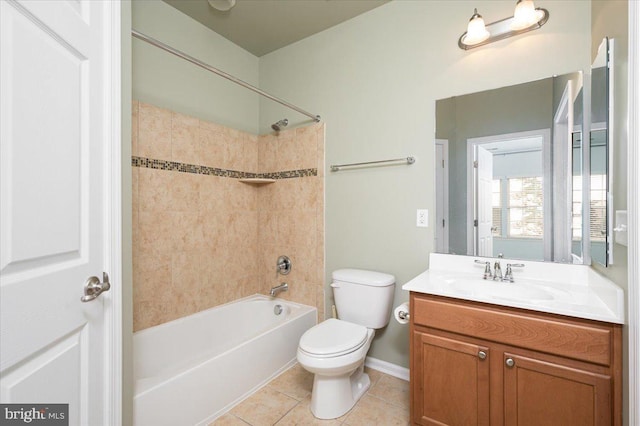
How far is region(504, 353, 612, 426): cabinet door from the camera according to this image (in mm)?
1049

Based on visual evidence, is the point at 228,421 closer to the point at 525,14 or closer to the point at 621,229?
the point at 621,229

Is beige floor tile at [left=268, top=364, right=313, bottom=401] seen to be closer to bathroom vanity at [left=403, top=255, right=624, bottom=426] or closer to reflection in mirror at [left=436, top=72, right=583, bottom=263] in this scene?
bathroom vanity at [left=403, top=255, right=624, bottom=426]

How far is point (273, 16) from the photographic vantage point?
7.22 feet

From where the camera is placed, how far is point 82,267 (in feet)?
3.02

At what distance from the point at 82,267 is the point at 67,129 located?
429 millimetres

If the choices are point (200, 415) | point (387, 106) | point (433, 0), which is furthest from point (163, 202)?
point (433, 0)

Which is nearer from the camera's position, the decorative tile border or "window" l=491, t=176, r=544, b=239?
"window" l=491, t=176, r=544, b=239

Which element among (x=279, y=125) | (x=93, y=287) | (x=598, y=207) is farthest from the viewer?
(x=279, y=125)

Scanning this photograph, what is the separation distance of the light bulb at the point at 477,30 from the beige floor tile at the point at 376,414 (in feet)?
7.24

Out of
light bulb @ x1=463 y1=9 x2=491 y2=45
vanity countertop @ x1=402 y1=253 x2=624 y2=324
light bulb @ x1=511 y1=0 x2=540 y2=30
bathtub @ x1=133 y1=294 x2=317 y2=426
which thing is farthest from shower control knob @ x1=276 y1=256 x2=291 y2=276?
light bulb @ x1=511 y1=0 x2=540 y2=30

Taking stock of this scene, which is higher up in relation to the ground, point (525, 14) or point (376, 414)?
point (525, 14)

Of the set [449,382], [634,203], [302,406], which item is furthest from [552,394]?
[302,406]

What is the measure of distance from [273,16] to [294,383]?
2.68m

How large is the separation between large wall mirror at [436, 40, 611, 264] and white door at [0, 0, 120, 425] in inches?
69.2
